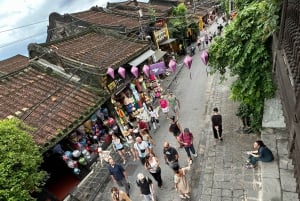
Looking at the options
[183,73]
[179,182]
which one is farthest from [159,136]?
[183,73]

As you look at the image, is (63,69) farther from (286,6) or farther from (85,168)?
(286,6)

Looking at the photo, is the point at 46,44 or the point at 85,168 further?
the point at 46,44

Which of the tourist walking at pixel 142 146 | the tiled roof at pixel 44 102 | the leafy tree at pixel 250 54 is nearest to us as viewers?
the leafy tree at pixel 250 54

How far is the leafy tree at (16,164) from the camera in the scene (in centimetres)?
796

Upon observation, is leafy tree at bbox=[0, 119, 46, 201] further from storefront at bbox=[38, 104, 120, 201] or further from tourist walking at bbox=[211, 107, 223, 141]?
tourist walking at bbox=[211, 107, 223, 141]

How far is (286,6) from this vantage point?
23.5 ft

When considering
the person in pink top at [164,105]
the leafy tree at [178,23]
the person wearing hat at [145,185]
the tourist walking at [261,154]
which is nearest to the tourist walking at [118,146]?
the person in pink top at [164,105]

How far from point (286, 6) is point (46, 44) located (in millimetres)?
13559

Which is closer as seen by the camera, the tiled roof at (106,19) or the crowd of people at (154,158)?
the crowd of people at (154,158)

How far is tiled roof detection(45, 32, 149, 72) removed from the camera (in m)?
16.7

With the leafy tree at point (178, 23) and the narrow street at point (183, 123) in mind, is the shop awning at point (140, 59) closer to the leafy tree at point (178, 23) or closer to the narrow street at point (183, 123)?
the narrow street at point (183, 123)

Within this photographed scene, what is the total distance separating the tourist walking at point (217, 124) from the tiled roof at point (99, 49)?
6.06 meters

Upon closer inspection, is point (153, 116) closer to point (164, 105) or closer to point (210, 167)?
point (164, 105)

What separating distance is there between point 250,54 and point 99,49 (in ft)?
33.1
